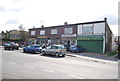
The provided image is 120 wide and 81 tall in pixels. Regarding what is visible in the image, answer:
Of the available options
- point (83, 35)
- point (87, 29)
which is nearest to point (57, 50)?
point (83, 35)

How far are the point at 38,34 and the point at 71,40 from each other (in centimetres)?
1287

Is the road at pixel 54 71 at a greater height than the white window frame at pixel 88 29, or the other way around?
the white window frame at pixel 88 29

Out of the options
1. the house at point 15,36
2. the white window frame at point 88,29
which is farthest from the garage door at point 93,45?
the house at point 15,36

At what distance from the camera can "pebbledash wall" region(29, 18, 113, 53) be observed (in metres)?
21.6

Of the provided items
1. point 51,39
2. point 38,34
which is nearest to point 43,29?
point 38,34

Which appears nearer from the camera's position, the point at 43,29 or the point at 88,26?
the point at 88,26

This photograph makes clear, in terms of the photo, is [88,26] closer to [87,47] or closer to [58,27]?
[87,47]

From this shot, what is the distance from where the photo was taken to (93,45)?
22.4 meters

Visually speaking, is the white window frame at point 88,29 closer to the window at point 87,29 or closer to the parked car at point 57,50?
the window at point 87,29

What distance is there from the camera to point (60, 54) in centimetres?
1579

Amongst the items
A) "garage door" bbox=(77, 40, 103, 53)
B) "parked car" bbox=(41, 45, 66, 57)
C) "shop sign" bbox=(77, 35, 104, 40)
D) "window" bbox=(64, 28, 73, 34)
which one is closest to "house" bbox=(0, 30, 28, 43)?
"window" bbox=(64, 28, 73, 34)

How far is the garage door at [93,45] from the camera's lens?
70.6 ft

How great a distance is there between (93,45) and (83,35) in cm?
329

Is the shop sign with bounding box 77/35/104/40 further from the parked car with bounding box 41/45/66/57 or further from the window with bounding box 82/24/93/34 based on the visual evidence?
the parked car with bounding box 41/45/66/57
